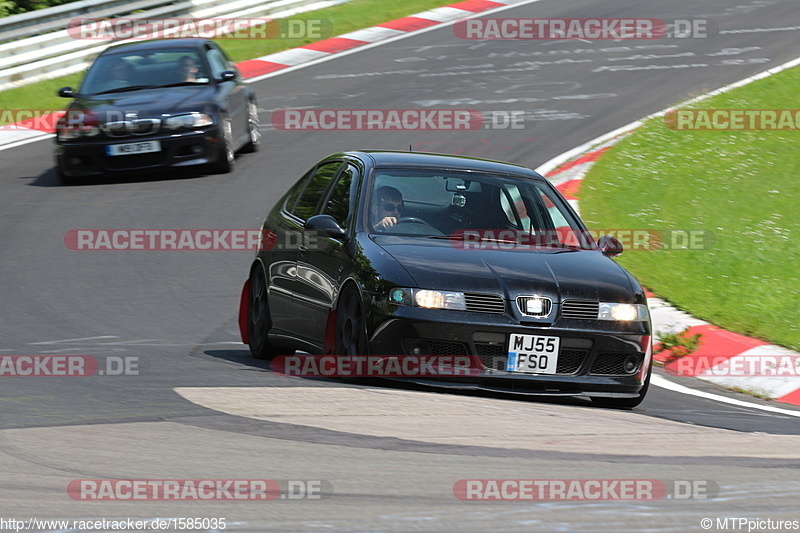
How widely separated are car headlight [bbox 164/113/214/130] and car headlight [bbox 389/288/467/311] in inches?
342

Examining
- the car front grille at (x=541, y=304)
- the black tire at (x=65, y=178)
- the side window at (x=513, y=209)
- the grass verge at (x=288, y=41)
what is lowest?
the grass verge at (x=288, y=41)

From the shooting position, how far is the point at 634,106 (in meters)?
20.0

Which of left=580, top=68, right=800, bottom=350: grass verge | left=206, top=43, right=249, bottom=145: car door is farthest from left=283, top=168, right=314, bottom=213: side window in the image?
left=206, top=43, right=249, bottom=145: car door

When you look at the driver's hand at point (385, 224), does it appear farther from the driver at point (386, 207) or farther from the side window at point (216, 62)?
the side window at point (216, 62)

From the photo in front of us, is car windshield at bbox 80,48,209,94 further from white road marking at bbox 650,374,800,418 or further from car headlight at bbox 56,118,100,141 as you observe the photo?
white road marking at bbox 650,374,800,418

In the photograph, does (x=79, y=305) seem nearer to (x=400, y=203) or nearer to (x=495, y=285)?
(x=400, y=203)

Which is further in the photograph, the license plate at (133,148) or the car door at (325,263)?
the license plate at (133,148)

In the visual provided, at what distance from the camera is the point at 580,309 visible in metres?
7.66

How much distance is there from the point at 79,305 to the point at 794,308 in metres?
5.62

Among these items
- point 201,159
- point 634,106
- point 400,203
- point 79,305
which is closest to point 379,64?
point 634,106

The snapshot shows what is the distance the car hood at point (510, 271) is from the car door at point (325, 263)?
35 cm

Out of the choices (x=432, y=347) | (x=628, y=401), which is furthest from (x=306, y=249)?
(x=628, y=401)

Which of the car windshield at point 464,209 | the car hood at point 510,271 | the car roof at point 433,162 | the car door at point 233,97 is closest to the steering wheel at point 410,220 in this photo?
the car windshield at point 464,209

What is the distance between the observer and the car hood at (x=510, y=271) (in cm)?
759
